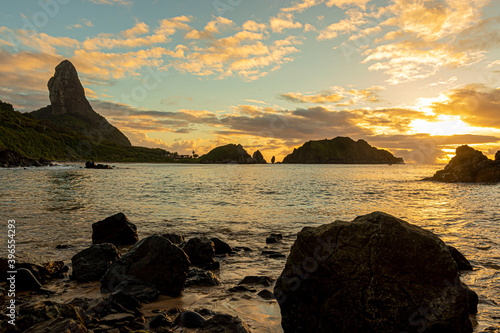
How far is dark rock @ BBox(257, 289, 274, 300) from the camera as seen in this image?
7316 millimetres

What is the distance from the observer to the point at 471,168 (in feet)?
199

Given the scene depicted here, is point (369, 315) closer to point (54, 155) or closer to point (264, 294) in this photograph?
point (264, 294)

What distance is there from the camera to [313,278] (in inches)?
218

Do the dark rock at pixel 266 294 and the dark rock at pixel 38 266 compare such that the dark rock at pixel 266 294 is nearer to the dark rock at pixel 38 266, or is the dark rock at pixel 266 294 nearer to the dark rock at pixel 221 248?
the dark rock at pixel 221 248

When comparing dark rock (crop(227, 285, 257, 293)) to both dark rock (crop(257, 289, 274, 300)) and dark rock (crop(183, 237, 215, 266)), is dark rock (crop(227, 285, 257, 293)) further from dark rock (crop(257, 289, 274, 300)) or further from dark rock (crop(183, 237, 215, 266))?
dark rock (crop(183, 237, 215, 266))

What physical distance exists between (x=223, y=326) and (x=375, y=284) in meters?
2.88

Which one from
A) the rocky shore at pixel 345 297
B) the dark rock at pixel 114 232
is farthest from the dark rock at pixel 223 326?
the dark rock at pixel 114 232

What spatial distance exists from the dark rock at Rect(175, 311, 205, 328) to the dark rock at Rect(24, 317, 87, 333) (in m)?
1.74

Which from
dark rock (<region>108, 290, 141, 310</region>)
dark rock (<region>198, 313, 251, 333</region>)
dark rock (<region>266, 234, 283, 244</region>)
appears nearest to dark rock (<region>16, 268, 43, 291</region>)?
dark rock (<region>108, 290, 141, 310</region>)

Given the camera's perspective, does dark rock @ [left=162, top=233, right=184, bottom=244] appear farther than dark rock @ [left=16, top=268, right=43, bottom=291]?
Yes

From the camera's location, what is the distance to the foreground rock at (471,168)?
188 feet

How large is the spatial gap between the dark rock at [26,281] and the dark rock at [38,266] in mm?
333

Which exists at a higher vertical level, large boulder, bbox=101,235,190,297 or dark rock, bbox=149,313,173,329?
large boulder, bbox=101,235,190,297

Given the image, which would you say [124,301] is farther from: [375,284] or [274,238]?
[274,238]
